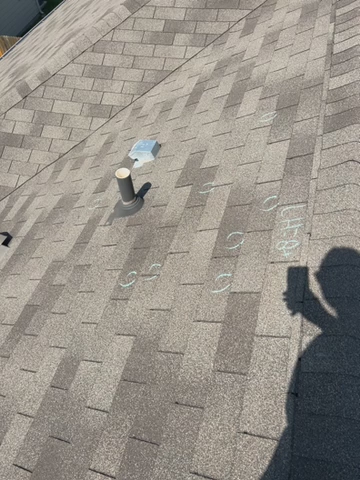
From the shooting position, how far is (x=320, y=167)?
544cm

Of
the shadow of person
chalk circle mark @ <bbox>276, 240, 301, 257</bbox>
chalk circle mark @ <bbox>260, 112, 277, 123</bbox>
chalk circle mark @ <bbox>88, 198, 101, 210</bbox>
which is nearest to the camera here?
the shadow of person

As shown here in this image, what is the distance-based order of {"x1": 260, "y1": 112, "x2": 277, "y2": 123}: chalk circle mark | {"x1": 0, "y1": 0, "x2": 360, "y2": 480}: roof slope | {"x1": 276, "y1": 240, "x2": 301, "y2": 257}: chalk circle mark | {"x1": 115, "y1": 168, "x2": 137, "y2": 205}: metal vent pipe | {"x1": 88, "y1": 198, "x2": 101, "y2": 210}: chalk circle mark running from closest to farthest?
{"x1": 0, "y1": 0, "x2": 360, "y2": 480}: roof slope → {"x1": 276, "y1": 240, "x2": 301, "y2": 257}: chalk circle mark → {"x1": 115, "y1": 168, "x2": 137, "y2": 205}: metal vent pipe → {"x1": 260, "y1": 112, "x2": 277, "y2": 123}: chalk circle mark → {"x1": 88, "y1": 198, "x2": 101, "y2": 210}: chalk circle mark

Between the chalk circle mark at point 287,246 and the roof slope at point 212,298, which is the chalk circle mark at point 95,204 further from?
the chalk circle mark at point 287,246

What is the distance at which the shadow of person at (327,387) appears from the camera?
311 centimetres

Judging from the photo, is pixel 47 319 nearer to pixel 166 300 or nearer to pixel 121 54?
pixel 166 300

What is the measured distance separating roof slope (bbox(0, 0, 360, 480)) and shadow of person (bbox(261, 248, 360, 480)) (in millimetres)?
14

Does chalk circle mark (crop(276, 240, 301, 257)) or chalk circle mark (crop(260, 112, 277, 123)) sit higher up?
chalk circle mark (crop(260, 112, 277, 123))

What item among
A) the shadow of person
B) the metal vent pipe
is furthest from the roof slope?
the metal vent pipe

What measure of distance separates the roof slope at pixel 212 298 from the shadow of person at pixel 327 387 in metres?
0.01

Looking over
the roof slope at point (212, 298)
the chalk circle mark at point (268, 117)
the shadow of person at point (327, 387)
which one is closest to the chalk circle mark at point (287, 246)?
the roof slope at point (212, 298)

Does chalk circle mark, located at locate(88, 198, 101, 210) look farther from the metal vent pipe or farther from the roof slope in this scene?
the metal vent pipe

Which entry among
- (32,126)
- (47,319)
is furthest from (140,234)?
(32,126)

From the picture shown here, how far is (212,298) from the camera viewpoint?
15.7 feet

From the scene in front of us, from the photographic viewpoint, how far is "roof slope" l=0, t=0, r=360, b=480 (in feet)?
11.8
